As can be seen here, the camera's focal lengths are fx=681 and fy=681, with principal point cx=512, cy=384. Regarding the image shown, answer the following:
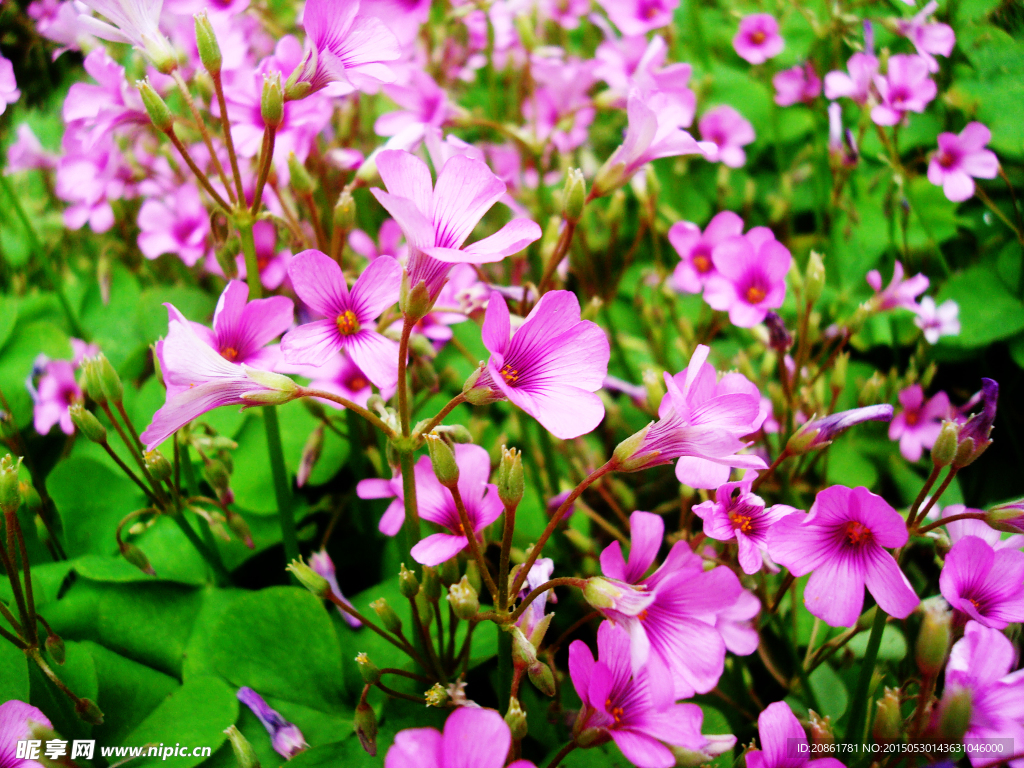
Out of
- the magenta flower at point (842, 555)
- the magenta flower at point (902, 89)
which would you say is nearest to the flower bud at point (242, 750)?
the magenta flower at point (842, 555)

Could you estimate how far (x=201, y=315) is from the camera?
1507 millimetres

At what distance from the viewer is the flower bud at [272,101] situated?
0.80 m

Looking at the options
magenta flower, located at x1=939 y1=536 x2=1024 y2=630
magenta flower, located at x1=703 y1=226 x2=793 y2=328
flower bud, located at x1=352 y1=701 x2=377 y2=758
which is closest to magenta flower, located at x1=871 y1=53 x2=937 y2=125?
magenta flower, located at x1=703 y1=226 x2=793 y2=328

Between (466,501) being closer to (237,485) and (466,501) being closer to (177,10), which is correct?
(237,485)

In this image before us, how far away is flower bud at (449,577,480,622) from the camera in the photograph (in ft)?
2.25

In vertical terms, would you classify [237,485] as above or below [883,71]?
below

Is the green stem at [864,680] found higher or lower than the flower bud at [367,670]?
lower

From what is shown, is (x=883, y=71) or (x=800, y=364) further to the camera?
(x=883, y=71)

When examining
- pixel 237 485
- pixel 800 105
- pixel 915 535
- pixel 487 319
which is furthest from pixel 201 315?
pixel 800 105

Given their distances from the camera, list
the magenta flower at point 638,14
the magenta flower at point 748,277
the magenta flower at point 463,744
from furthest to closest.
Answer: the magenta flower at point 638,14, the magenta flower at point 748,277, the magenta flower at point 463,744

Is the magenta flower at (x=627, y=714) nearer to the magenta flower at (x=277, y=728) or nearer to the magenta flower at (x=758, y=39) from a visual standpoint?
the magenta flower at (x=277, y=728)

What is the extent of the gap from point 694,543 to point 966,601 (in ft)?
0.96

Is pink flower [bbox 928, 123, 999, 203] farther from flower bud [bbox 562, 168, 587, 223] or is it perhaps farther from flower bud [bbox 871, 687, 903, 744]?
flower bud [bbox 871, 687, 903, 744]

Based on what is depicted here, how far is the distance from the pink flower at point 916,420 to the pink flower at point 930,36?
604mm
